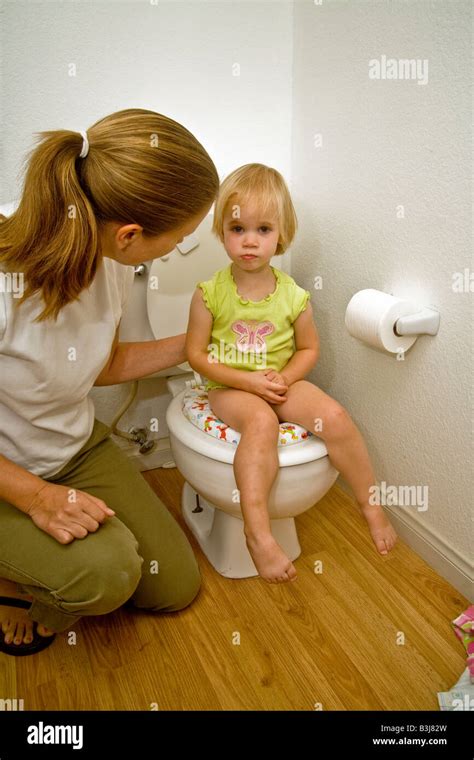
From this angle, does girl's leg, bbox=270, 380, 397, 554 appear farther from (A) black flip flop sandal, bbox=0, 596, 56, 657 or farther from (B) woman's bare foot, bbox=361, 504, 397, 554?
(A) black flip flop sandal, bbox=0, 596, 56, 657

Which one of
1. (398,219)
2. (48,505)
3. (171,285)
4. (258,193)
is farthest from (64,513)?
(398,219)

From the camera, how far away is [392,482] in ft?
4.39

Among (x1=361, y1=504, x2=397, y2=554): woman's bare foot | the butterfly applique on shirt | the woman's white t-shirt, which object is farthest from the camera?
the butterfly applique on shirt

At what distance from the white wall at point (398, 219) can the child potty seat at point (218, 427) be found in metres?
0.29

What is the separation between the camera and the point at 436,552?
48.2 inches

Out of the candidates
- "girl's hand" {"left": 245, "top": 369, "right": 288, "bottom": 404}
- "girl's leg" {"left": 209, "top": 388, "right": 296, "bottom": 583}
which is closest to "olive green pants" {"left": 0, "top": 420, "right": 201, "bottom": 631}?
"girl's leg" {"left": 209, "top": 388, "right": 296, "bottom": 583}

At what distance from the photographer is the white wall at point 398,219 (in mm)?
1011

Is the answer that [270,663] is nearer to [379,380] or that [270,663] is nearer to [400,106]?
[379,380]

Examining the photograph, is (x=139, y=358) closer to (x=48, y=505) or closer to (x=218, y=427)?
(x=218, y=427)

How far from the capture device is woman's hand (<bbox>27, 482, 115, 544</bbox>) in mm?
898

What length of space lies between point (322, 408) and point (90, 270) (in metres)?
0.52

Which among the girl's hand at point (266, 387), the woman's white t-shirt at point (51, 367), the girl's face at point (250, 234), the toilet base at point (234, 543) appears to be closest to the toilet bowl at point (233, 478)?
the toilet base at point (234, 543)

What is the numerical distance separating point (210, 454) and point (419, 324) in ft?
1.58

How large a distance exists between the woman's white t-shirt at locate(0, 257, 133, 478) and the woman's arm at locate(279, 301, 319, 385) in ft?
1.28
